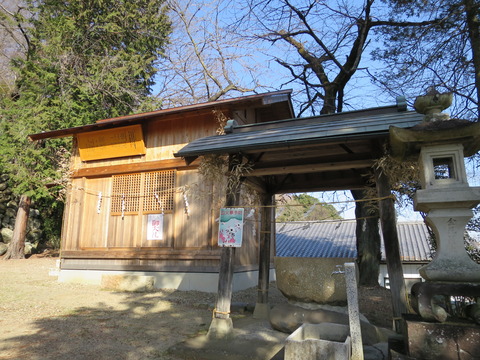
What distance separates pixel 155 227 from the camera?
34.1 feet

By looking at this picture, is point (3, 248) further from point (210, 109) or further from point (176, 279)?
point (210, 109)

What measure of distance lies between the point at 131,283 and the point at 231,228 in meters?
5.22

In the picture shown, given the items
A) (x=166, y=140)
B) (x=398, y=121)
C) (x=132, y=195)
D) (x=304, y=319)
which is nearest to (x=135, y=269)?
(x=132, y=195)

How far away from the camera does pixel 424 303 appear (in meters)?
3.57

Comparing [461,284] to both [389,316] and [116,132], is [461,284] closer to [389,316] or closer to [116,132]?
[389,316]

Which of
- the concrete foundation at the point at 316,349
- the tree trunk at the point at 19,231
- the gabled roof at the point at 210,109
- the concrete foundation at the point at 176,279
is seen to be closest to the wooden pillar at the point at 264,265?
the concrete foundation at the point at 176,279

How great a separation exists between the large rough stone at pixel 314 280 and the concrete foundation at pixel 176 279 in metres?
4.09

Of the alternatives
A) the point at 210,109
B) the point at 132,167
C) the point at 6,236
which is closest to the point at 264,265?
the point at 210,109

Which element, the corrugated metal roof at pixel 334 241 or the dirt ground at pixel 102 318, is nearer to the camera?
the dirt ground at pixel 102 318

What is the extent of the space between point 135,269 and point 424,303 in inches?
339

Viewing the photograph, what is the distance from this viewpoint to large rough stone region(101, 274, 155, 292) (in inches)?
368

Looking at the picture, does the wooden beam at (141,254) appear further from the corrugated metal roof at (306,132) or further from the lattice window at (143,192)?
the corrugated metal roof at (306,132)

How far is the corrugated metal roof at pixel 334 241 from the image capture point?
66.5 ft

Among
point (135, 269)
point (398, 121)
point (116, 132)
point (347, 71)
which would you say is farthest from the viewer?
point (347, 71)
